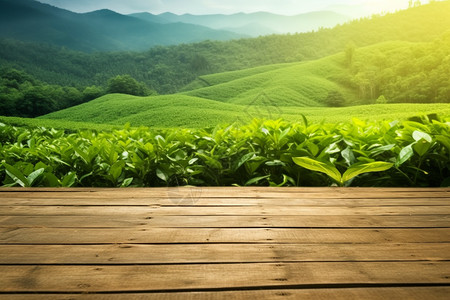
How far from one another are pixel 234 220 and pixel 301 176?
24.6 inches

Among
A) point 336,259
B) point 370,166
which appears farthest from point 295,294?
point 370,166

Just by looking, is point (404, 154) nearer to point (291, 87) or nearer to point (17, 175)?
point (17, 175)

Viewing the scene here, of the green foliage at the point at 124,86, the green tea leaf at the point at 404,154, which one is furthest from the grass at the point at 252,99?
the green tea leaf at the point at 404,154

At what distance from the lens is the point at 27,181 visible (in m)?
1.25

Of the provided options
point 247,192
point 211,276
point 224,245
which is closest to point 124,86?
point 247,192

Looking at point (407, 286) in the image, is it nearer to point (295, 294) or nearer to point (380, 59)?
point (295, 294)

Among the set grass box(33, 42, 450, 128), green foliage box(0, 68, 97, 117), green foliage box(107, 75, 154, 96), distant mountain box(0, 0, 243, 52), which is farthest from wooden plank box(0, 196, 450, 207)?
distant mountain box(0, 0, 243, 52)

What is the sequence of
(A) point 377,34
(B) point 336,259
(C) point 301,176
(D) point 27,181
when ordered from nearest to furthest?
(B) point 336,259 → (D) point 27,181 → (C) point 301,176 → (A) point 377,34

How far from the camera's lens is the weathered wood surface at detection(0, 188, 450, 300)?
568mm

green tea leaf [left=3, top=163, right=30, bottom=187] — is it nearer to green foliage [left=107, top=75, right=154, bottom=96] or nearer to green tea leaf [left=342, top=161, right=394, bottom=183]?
green tea leaf [left=342, top=161, right=394, bottom=183]

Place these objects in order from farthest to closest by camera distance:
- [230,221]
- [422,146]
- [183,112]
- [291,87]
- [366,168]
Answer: [291,87] < [183,112] < [422,146] < [366,168] < [230,221]

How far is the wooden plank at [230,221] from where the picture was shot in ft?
2.79

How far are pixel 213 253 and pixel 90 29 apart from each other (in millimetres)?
57612

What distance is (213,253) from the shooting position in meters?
0.69
